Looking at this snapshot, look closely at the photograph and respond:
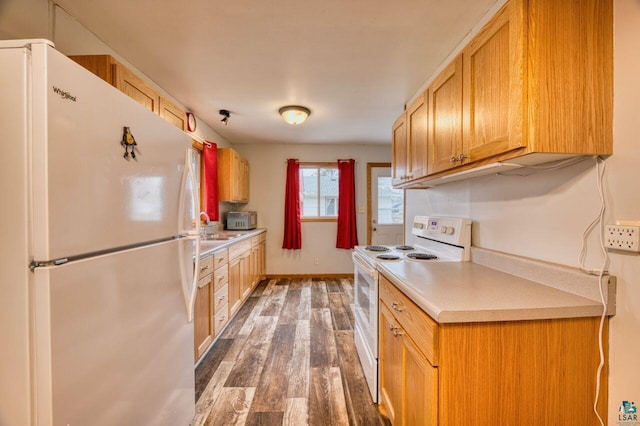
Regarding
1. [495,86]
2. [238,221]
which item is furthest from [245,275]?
[495,86]

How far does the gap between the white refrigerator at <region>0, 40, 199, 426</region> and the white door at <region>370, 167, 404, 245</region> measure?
4181 millimetres

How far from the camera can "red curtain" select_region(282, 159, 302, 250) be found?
479 cm

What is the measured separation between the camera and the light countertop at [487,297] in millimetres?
926

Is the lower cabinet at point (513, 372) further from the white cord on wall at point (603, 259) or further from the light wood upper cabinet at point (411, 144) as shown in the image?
the light wood upper cabinet at point (411, 144)

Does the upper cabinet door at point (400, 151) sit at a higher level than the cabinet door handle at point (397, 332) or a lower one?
higher

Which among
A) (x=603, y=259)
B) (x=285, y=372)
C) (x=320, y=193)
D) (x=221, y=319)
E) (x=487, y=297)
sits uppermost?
(x=320, y=193)

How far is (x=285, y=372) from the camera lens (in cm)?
209

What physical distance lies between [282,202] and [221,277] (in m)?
2.44

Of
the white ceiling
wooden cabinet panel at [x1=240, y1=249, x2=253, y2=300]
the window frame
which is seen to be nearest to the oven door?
the white ceiling

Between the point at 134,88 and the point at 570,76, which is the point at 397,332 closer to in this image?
the point at 570,76

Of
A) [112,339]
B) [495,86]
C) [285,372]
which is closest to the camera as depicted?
[112,339]

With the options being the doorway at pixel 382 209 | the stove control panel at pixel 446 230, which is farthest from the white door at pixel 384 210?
the stove control panel at pixel 446 230

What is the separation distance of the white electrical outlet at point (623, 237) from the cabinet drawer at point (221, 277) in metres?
2.47

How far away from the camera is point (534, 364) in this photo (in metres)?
0.95
